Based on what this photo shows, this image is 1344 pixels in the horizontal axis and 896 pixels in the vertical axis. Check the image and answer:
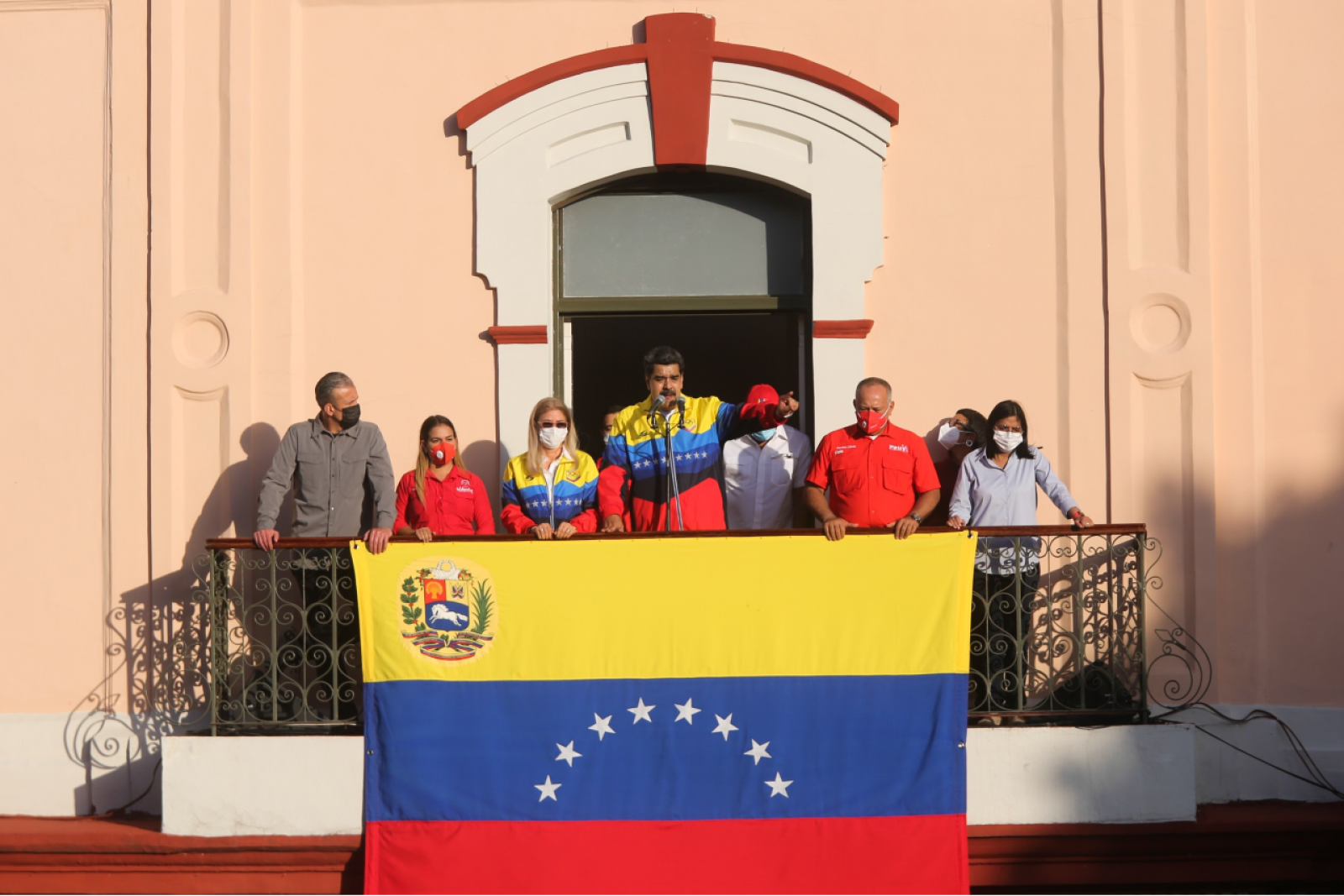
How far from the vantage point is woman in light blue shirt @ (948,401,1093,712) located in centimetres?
648

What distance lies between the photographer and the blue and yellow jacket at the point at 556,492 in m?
6.64

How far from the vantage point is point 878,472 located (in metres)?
6.53

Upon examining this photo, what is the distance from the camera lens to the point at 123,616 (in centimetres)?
730

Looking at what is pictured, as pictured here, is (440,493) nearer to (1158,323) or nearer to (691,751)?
(691,751)

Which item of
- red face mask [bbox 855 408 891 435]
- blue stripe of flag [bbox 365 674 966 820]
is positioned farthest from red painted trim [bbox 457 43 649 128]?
blue stripe of flag [bbox 365 674 966 820]

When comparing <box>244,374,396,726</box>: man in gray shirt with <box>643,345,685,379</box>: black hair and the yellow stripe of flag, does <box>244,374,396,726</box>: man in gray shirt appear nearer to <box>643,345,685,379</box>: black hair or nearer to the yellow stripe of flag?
the yellow stripe of flag

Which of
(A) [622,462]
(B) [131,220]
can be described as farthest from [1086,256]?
(B) [131,220]

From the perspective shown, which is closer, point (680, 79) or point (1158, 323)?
point (1158, 323)

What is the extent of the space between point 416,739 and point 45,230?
365 cm

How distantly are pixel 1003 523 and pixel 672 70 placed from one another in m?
3.06

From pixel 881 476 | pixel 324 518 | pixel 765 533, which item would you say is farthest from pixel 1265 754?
pixel 324 518

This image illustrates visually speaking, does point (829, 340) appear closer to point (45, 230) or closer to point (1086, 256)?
point (1086, 256)

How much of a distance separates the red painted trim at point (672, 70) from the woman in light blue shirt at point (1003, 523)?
2.20m

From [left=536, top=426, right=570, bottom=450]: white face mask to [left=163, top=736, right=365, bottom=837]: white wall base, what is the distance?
1708 millimetres
